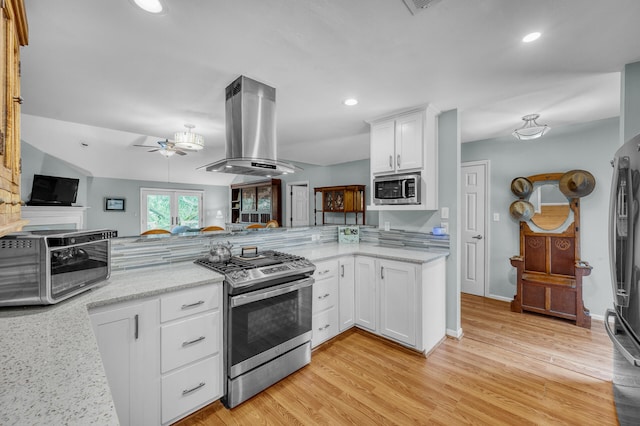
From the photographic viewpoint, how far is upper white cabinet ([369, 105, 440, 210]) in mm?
2742

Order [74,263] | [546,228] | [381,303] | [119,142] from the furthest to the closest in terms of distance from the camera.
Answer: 1. [119,142]
2. [546,228]
3. [381,303]
4. [74,263]

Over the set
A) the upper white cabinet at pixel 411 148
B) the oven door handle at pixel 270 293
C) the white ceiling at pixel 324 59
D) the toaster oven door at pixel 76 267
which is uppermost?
the white ceiling at pixel 324 59

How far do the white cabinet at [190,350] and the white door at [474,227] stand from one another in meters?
3.76

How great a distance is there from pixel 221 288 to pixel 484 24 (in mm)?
2250

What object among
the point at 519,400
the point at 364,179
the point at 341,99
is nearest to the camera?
the point at 519,400

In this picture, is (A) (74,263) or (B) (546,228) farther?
(B) (546,228)

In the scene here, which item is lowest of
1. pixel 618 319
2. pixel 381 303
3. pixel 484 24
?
pixel 381 303

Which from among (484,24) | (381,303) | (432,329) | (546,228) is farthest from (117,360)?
(546,228)

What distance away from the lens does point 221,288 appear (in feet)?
5.99

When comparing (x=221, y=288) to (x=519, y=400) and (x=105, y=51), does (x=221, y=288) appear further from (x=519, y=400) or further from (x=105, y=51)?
(x=519, y=400)

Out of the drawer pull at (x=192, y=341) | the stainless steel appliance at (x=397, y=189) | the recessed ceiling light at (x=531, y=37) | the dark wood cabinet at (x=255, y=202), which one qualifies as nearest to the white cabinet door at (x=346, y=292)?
the stainless steel appliance at (x=397, y=189)

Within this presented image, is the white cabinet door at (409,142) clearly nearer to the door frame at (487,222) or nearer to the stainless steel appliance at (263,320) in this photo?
the stainless steel appliance at (263,320)

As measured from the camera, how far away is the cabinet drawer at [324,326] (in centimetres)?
253

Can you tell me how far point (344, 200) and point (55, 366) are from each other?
4728mm
